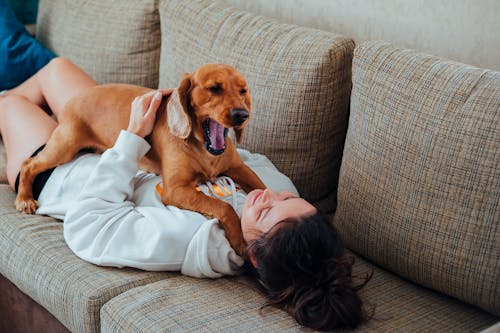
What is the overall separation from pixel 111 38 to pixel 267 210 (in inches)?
53.1

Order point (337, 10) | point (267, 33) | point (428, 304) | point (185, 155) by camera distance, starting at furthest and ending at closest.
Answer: point (337, 10) < point (267, 33) < point (185, 155) < point (428, 304)

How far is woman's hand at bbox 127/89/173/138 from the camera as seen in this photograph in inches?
70.9

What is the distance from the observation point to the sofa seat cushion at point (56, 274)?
1.58m

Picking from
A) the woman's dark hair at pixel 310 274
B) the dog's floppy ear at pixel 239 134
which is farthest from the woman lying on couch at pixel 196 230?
the dog's floppy ear at pixel 239 134

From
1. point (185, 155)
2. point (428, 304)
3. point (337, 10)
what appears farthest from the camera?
point (337, 10)

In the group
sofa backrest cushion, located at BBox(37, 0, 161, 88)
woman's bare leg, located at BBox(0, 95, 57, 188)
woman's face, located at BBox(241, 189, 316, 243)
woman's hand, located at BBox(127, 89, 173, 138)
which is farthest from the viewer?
sofa backrest cushion, located at BBox(37, 0, 161, 88)

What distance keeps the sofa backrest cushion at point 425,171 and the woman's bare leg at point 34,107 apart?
3.29ft

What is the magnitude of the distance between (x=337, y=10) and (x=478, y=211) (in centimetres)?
100

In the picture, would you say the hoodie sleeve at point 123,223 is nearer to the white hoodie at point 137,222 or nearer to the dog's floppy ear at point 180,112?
the white hoodie at point 137,222

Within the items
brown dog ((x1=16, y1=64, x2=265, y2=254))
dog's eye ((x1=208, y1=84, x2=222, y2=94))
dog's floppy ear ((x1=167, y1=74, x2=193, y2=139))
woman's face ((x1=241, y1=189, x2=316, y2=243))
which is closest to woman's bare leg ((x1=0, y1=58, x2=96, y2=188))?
brown dog ((x1=16, y1=64, x2=265, y2=254))

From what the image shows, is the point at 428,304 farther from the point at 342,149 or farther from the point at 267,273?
the point at 342,149

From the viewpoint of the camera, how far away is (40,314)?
1834mm

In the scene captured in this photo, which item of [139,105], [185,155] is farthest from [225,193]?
[139,105]

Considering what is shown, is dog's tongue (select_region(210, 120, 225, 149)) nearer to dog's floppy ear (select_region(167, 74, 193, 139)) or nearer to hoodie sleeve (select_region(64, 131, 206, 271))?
dog's floppy ear (select_region(167, 74, 193, 139))
